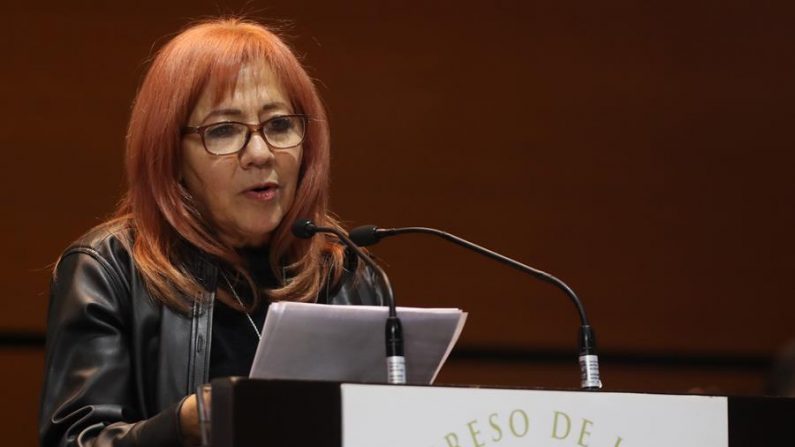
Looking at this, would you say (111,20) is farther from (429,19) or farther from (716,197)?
(716,197)

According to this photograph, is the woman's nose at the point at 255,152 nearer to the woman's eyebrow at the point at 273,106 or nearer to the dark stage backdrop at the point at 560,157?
the woman's eyebrow at the point at 273,106

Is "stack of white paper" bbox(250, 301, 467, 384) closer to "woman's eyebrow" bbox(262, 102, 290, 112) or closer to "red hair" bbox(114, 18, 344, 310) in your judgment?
"red hair" bbox(114, 18, 344, 310)

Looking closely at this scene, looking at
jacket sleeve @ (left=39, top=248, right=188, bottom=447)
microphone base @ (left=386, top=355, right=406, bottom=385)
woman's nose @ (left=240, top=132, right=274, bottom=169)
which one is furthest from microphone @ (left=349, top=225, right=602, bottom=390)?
jacket sleeve @ (left=39, top=248, right=188, bottom=447)

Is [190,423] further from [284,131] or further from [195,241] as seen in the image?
[284,131]

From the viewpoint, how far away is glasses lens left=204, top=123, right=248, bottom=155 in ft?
8.41

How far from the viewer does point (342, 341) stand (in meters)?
2.13

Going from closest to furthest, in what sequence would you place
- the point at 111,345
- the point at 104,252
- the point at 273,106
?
the point at 111,345 → the point at 104,252 → the point at 273,106

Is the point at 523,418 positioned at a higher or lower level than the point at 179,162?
lower

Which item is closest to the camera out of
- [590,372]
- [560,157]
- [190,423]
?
[190,423]

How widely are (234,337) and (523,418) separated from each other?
860 millimetres

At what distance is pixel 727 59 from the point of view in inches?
200

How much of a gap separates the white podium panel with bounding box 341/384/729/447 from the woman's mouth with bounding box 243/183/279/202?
0.86 meters

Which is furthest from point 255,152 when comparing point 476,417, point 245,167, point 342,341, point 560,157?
point 560,157

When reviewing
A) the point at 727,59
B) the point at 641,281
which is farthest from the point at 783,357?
the point at 727,59
